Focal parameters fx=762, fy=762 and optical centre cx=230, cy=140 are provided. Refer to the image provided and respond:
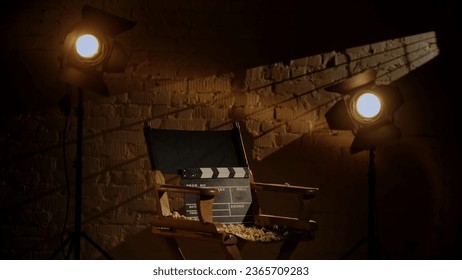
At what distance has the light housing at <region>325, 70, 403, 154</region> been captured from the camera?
4.52 m

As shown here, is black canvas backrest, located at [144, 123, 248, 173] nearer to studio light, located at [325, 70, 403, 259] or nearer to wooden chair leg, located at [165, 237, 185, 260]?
wooden chair leg, located at [165, 237, 185, 260]

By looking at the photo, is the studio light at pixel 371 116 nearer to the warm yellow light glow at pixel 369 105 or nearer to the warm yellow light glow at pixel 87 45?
the warm yellow light glow at pixel 369 105

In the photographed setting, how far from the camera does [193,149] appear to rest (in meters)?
4.34

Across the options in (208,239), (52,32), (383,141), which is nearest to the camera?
(208,239)

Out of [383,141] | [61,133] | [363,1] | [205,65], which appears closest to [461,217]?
[383,141]

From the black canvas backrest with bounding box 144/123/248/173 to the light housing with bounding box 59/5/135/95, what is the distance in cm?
52

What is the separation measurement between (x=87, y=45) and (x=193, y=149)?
2.82ft

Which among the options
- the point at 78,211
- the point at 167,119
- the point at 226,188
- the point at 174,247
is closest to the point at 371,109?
the point at 226,188

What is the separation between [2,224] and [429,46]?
2.97m

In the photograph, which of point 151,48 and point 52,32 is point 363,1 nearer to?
point 151,48

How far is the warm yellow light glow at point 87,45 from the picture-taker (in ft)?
14.4

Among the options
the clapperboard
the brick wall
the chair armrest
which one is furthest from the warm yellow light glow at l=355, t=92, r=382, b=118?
the clapperboard

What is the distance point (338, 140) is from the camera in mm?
4941

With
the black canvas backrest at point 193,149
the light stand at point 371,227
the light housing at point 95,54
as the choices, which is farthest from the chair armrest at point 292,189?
the light housing at point 95,54
